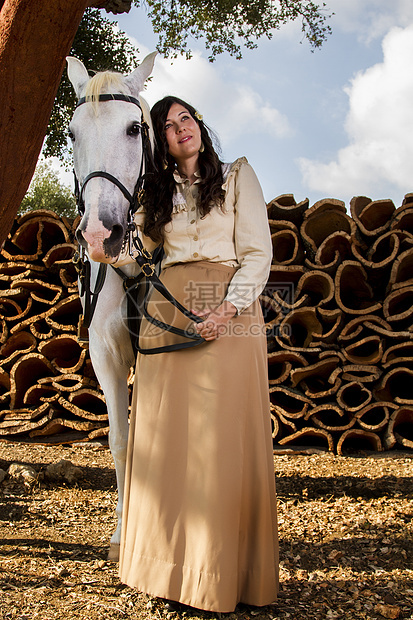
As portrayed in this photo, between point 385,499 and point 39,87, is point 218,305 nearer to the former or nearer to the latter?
point 39,87

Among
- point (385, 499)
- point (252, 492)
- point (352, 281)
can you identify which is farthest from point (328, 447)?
point (252, 492)

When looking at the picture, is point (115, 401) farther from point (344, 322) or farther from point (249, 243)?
point (344, 322)

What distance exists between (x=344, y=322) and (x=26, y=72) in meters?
2.88

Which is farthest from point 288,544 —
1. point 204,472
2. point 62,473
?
point 62,473

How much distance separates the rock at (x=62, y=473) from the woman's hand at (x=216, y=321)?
2096 millimetres

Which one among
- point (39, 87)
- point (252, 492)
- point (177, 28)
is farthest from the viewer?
point (177, 28)

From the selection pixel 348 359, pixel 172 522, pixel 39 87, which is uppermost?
pixel 39 87

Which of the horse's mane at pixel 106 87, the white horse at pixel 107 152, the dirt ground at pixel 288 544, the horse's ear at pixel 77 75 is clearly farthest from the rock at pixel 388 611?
the horse's ear at pixel 77 75

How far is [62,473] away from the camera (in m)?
3.30

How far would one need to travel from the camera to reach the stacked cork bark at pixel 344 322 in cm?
366

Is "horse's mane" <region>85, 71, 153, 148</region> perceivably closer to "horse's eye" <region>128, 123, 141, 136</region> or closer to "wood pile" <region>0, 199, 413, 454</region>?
"horse's eye" <region>128, 123, 141, 136</region>

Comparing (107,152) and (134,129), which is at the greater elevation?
(134,129)

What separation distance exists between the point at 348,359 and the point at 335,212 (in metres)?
1.09

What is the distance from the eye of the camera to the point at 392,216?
3.79 metres
